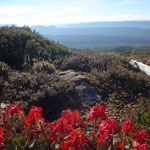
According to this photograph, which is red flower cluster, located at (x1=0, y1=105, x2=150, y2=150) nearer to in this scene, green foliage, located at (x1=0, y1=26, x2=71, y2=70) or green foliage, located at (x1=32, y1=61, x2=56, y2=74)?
green foliage, located at (x1=32, y1=61, x2=56, y2=74)

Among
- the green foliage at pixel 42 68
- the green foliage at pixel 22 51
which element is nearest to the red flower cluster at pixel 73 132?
the green foliage at pixel 42 68

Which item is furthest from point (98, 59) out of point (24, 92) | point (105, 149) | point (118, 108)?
point (105, 149)

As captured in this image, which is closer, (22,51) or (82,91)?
(82,91)

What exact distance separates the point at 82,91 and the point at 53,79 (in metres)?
1.07

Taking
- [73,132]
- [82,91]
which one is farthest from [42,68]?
[73,132]

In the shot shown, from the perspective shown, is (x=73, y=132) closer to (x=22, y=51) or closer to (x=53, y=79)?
(x=53, y=79)

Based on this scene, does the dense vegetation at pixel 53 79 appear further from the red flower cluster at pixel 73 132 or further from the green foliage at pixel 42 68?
the red flower cluster at pixel 73 132

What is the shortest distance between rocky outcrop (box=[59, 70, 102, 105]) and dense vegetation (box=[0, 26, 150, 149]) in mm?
210

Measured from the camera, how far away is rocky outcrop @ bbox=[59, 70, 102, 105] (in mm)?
6413

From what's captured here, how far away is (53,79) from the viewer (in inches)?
268

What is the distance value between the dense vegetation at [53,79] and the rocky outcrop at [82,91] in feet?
0.69

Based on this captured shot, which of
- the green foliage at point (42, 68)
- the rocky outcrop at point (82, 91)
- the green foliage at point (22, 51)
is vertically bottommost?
the rocky outcrop at point (82, 91)

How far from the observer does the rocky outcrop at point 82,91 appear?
21.0 ft

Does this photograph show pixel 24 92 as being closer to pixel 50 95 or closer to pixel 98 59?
pixel 50 95
